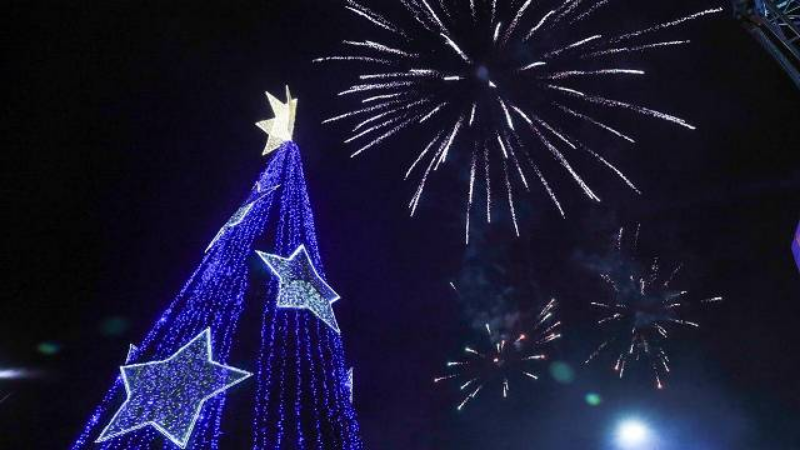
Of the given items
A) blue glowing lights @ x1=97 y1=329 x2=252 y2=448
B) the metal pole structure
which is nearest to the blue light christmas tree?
blue glowing lights @ x1=97 y1=329 x2=252 y2=448

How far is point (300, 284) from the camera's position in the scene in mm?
9555

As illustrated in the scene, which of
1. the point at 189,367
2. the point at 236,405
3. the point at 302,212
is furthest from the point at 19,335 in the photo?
the point at 302,212

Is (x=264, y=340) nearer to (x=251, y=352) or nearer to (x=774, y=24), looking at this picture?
(x=251, y=352)

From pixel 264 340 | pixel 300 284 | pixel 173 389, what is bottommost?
pixel 173 389

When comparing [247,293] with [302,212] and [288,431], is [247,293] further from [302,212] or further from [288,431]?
[288,431]

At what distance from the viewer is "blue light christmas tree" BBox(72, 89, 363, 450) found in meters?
8.74

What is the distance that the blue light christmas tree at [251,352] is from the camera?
344 inches

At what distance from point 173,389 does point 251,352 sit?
6.67ft

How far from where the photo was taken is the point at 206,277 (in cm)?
1005

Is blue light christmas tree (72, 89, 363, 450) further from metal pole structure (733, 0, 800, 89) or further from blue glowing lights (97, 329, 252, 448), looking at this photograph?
metal pole structure (733, 0, 800, 89)

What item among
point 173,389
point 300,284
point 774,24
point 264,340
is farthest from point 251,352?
point 774,24

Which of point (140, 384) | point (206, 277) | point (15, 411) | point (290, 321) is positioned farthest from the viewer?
point (15, 411)

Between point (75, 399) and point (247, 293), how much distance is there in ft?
20.3

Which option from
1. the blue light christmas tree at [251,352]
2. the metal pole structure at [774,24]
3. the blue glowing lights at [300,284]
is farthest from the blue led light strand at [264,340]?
the metal pole structure at [774,24]
